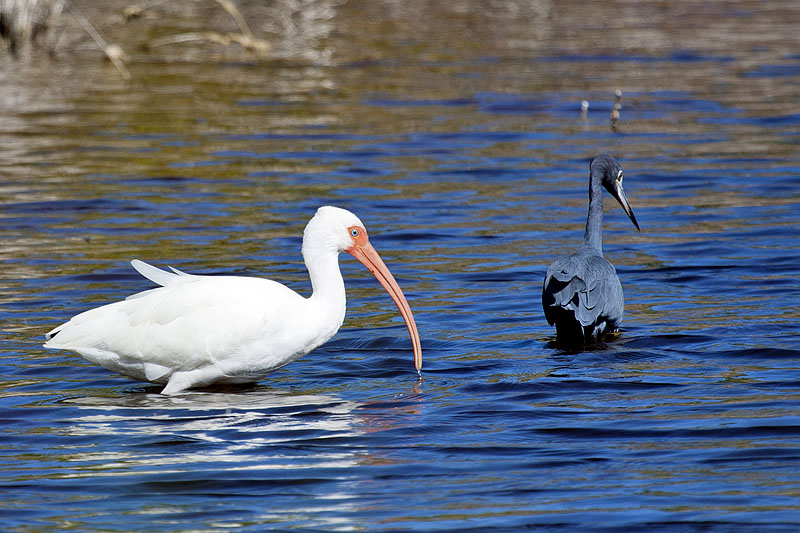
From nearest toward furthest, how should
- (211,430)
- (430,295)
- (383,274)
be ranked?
(211,430) < (383,274) < (430,295)

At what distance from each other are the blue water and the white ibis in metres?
0.22

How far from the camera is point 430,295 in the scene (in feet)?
33.4

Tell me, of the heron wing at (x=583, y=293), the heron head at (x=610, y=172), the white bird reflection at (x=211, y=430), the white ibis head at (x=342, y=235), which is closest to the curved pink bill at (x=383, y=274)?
the white ibis head at (x=342, y=235)

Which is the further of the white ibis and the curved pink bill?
the curved pink bill

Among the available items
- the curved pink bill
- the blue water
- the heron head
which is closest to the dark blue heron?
the blue water

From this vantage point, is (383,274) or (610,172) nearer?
(383,274)

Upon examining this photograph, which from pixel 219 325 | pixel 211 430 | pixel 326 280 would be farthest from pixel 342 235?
pixel 211 430

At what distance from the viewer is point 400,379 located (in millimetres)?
8117

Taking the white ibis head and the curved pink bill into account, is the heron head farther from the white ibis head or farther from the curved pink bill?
the white ibis head

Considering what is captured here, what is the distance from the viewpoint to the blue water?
6121 millimetres

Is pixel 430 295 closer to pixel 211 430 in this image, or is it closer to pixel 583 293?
pixel 583 293

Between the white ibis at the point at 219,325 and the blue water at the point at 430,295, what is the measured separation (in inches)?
8.8

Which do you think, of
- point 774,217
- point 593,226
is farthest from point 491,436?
point 774,217

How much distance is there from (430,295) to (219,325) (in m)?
2.86
